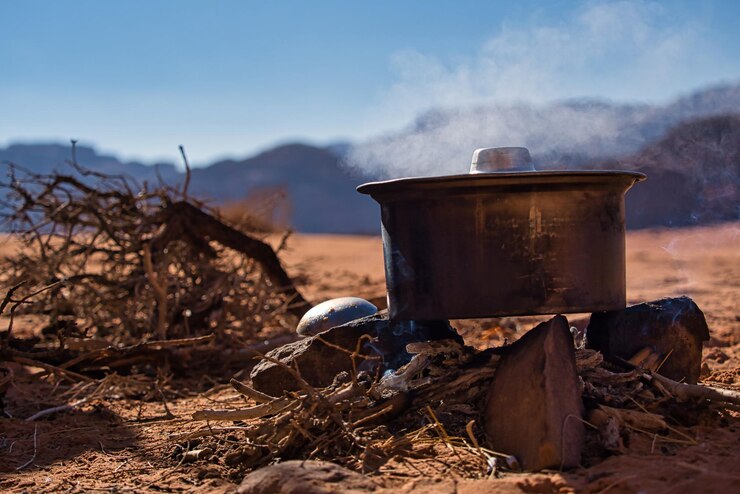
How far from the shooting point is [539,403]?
133 inches

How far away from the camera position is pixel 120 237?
7.75 meters

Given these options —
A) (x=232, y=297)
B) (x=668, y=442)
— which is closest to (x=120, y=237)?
(x=232, y=297)

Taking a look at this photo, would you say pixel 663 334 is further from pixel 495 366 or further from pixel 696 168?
pixel 696 168

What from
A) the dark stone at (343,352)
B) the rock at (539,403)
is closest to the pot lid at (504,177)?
the rock at (539,403)

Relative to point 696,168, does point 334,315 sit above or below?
below

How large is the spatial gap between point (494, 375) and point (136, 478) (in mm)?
1710

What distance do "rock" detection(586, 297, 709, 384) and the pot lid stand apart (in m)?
0.84

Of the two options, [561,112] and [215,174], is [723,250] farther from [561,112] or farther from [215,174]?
[215,174]

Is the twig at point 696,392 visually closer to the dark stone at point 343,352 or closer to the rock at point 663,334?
the rock at point 663,334

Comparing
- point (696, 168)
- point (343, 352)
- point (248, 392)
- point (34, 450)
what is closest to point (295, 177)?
point (696, 168)

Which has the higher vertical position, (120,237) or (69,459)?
(120,237)

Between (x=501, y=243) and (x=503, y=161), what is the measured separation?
1.55 ft

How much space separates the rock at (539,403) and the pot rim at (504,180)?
25.9 inches

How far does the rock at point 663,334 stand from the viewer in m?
4.22
